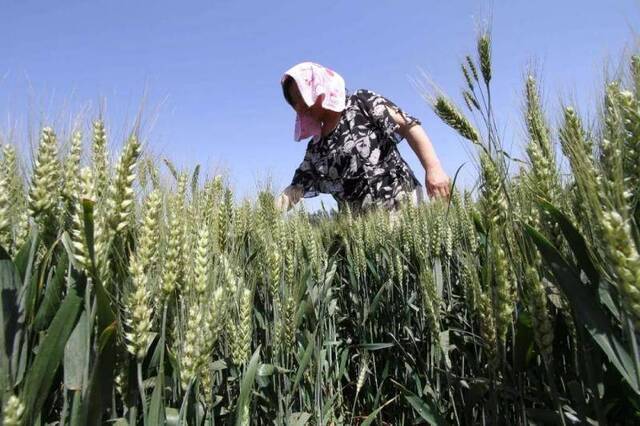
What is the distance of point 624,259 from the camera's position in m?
0.57

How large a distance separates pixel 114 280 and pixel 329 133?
9.45 ft

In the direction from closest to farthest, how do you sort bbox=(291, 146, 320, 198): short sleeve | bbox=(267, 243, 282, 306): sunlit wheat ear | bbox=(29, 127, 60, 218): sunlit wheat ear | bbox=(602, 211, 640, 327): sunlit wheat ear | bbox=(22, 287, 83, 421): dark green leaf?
bbox=(602, 211, 640, 327): sunlit wheat ear → bbox=(22, 287, 83, 421): dark green leaf → bbox=(29, 127, 60, 218): sunlit wheat ear → bbox=(267, 243, 282, 306): sunlit wheat ear → bbox=(291, 146, 320, 198): short sleeve

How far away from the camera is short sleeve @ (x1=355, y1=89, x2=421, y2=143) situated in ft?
11.2

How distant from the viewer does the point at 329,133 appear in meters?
3.62

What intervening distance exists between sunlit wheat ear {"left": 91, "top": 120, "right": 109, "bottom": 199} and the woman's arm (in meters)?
2.55

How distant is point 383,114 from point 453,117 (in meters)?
2.39

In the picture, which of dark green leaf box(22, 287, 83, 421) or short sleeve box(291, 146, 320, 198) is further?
short sleeve box(291, 146, 320, 198)

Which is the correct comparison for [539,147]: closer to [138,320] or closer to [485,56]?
[485,56]

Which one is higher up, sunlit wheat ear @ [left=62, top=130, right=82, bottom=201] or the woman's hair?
the woman's hair

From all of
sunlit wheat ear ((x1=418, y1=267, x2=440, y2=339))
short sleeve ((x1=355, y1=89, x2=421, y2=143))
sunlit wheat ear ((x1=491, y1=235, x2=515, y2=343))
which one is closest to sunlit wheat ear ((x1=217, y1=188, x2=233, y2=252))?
sunlit wheat ear ((x1=418, y1=267, x2=440, y2=339))

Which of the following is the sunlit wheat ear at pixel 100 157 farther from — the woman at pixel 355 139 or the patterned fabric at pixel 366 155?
the patterned fabric at pixel 366 155

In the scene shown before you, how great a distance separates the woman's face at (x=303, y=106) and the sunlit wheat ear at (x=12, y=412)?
3151 millimetres

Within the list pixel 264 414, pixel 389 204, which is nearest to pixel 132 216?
pixel 264 414

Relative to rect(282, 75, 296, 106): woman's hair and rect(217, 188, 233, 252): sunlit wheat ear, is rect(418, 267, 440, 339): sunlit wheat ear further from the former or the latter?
rect(282, 75, 296, 106): woman's hair
